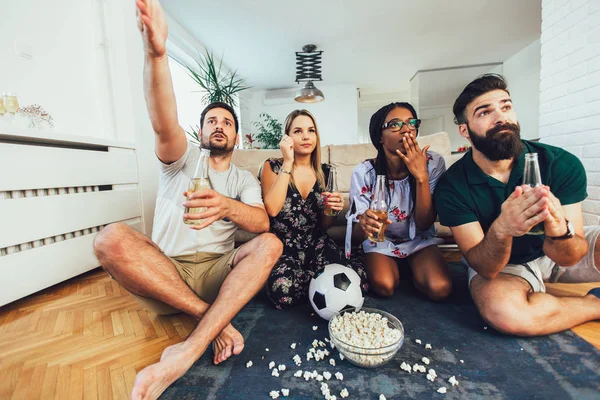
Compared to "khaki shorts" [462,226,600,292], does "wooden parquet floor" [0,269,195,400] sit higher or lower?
lower

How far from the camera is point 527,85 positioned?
5406mm

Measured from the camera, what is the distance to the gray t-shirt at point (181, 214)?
1405mm

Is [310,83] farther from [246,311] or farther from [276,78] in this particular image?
[246,311]

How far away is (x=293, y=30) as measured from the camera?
441cm

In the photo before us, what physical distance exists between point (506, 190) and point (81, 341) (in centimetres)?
215

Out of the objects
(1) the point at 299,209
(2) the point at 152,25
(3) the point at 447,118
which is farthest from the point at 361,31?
(3) the point at 447,118

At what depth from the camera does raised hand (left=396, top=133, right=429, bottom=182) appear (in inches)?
56.4

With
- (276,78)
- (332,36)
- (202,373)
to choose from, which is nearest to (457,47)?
(332,36)

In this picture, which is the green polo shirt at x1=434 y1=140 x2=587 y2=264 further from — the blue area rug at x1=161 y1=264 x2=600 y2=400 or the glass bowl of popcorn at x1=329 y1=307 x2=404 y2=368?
the glass bowl of popcorn at x1=329 y1=307 x2=404 y2=368

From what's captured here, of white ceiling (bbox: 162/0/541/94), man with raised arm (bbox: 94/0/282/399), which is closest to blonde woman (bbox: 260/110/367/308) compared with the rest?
man with raised arm (bbox: 94/0/282/399)

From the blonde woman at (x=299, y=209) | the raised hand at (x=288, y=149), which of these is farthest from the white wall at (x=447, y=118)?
the raised hand at (x=288, y=149)

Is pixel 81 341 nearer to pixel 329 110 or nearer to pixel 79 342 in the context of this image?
pixel 79 342

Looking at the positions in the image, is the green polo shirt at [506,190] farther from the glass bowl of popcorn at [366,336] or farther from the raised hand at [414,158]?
the glass bowl of popcorn at [366,336]

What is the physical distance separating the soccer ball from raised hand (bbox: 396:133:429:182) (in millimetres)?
633
